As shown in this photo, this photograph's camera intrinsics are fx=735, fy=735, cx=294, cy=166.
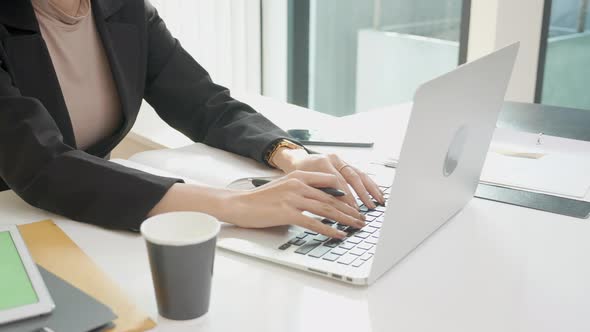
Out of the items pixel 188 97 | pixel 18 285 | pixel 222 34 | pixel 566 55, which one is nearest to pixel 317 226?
pixel 18 285

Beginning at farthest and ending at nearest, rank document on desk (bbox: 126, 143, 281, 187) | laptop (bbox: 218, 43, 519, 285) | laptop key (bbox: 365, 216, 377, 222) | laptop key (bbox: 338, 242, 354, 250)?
document on desk (bbox: 126, 143, 281, 187), laptop key (bbox: 365, 216, 377, 222), laptop key (bbox: 338, 242, 354, 250), laptop (bbox: 218, 43, 519, 285)

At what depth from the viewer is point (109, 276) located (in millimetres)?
861

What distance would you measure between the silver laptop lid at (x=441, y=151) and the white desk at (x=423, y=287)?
4 cm

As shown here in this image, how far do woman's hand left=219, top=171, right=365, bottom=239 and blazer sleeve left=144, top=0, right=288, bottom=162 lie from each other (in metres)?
0.38

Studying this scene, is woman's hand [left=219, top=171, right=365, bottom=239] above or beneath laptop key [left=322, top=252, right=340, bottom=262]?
above

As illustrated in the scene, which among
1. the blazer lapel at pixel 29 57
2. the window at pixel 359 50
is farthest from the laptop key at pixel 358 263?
the window at pixel 359 50

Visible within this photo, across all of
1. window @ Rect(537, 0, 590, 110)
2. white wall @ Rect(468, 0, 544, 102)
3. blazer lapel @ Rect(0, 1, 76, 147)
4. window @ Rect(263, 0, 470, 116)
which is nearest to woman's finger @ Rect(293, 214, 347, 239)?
blazer lapel @ Rect(0, 1, 76, 147)

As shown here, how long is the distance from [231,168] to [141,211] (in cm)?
28

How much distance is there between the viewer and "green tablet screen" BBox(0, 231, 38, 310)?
751mm

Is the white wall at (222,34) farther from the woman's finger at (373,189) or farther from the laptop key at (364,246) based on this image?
the laptop key at (364,246)

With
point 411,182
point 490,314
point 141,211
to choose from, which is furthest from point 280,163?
point 490,314

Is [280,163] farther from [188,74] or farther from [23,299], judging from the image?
[23,299]

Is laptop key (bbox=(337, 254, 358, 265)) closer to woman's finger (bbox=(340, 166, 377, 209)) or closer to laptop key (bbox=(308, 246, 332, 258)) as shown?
laptop key (bbox=(308, 246, 332, 258))

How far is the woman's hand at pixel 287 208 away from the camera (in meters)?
0.96
